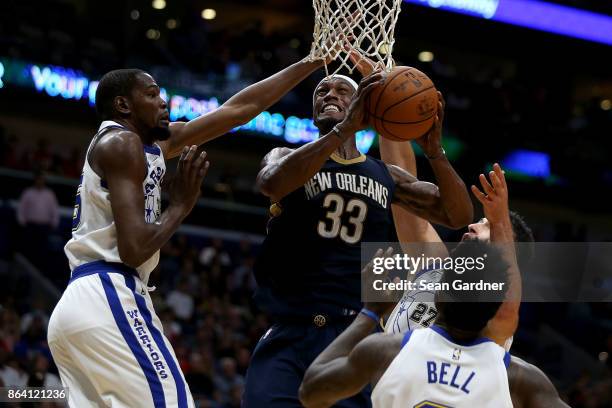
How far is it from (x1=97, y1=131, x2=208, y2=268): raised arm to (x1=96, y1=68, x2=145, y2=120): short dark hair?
0.29 metres

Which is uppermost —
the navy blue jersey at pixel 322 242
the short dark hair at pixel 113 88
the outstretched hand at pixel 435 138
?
the short dark hair at pixel 113 88

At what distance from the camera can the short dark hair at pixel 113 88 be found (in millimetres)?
4352

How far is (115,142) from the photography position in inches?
161

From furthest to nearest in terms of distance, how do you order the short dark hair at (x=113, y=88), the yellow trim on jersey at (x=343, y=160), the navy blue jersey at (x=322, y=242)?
the yellow trim on jersey at (x=343, y=160), the navy blue jersey at (x=322, y=242), the short dark hair at (x=113, y=88)

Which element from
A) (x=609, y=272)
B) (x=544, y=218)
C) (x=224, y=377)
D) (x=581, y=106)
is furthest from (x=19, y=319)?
(x=581, y=106)

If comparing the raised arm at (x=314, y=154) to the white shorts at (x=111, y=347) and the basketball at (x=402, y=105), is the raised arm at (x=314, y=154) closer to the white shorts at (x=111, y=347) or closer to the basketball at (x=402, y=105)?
the basketball at (x=402, y=105)

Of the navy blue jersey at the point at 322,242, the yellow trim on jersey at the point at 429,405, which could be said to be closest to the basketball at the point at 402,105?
the navy blue jersey at the point at 322,242

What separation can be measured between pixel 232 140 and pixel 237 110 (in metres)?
11.9

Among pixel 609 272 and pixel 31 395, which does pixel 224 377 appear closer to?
pixel 31 395

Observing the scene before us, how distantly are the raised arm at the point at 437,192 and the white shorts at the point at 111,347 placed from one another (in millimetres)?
1513

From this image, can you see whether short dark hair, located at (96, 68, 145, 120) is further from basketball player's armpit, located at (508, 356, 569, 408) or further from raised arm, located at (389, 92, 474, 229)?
basketball player's armpit, located at (508, 356, 569, 408)

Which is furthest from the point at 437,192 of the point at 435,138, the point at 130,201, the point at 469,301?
the point at 469,301

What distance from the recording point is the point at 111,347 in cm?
393

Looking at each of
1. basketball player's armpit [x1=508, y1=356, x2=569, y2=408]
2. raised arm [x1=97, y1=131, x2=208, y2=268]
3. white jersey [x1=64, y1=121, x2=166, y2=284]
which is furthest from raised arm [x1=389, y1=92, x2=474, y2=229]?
basketball player's armpit [x1=508, y1=356, x2=569, y2=408]
